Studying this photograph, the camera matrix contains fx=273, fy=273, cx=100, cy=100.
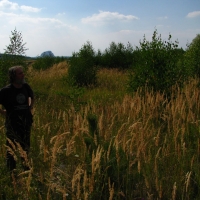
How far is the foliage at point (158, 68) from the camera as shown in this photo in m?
7.01

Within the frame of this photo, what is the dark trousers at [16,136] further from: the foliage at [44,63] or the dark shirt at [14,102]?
the foliage at [44,63]

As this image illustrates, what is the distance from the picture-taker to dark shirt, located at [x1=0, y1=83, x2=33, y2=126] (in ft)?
12.1

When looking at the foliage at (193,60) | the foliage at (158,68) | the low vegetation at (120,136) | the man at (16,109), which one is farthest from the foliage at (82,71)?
the man at (16,109)

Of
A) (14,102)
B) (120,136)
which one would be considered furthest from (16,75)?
(120,136)

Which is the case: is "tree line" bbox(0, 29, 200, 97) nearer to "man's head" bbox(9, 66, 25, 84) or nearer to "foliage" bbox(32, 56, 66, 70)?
"man's head" bbox(9, 66, 25, 84)

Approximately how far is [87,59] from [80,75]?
125cm

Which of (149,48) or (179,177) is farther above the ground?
(149,48)

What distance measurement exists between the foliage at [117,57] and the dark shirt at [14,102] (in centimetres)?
2038

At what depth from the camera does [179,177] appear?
2.73 m

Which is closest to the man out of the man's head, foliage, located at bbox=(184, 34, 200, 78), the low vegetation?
the man's head

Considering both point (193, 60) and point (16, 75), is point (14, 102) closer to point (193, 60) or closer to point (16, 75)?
point (16, 75)

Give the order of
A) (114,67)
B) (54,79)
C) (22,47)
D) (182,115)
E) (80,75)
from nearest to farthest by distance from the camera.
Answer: (182,115), (22,47), (80,75), (54,79), (114,67)

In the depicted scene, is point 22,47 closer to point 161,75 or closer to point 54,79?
point 161,75

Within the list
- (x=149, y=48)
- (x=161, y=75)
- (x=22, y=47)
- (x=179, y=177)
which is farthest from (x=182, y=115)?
(x=22, y=47)
